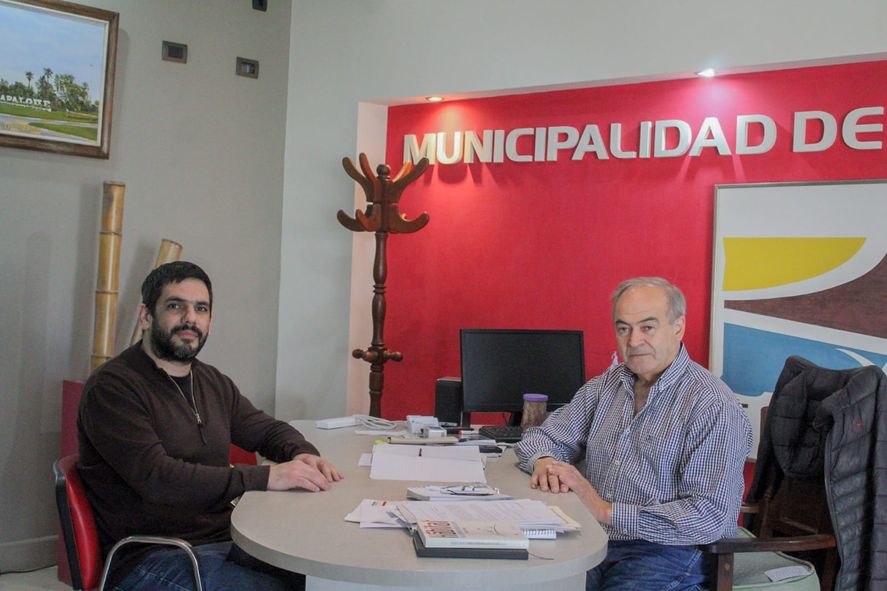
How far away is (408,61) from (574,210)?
1.25m

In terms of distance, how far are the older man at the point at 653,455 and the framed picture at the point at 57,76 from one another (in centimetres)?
300

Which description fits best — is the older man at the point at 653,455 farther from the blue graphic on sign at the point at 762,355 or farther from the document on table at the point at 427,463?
the blue graphic on sign at the point at 762,355

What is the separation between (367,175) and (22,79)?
5.72 ft

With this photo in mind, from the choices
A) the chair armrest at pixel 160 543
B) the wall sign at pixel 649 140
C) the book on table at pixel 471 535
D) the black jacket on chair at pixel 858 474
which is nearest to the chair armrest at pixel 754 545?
the black jacket on chair at pixel 858 474

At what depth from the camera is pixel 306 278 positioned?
540cm

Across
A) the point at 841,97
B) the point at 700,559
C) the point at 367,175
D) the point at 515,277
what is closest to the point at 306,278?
the point at 367,175

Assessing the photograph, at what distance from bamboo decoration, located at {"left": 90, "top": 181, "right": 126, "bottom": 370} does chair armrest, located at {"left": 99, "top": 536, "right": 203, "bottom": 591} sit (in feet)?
7.13

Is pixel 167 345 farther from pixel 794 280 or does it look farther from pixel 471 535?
pixel 794 280

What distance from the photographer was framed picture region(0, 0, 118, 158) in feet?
14.6

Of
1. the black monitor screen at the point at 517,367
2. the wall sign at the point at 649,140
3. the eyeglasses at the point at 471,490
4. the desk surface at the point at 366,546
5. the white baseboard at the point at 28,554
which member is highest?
the wall sign at the point at 649,140

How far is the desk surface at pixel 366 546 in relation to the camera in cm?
181

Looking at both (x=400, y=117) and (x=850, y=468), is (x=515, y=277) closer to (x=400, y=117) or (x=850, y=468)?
(x=400, y=117)

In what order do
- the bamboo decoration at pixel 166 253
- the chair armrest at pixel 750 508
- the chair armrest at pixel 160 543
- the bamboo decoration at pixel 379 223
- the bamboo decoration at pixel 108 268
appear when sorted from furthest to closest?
the bamboo decoration at pixel 379 223
the bamboo decoration at pixel 166 253
the bamboo decoration at pixel 108 268
the chair armrest at pixel 750 508
the chair armrest at pixel 160 543

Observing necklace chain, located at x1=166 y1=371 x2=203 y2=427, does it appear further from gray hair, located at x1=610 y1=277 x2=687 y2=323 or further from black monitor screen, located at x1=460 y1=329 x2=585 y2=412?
black monitor screen, located at x1=460 y1=329 x2=585 y2=412
